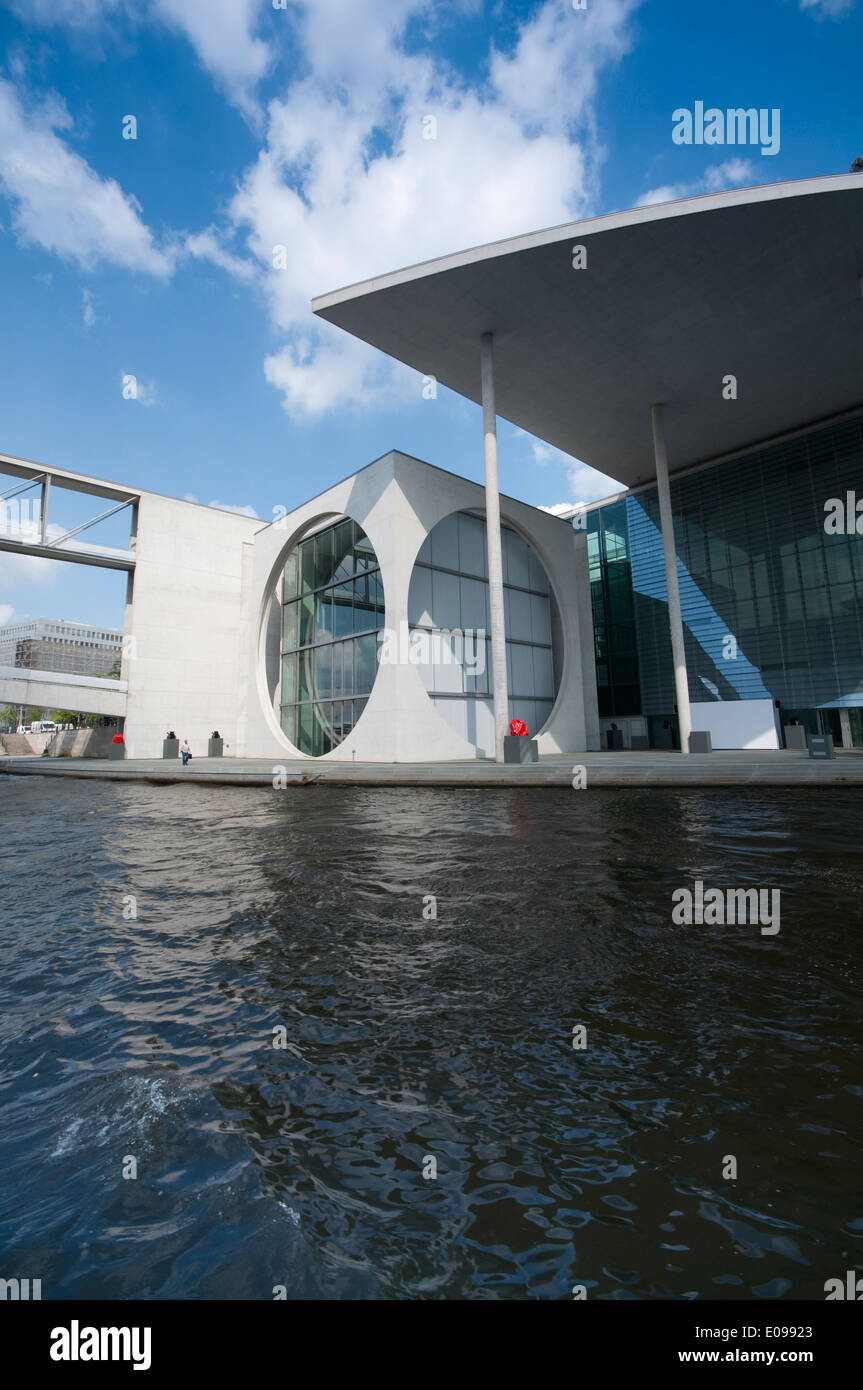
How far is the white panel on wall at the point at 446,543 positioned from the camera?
25953mm

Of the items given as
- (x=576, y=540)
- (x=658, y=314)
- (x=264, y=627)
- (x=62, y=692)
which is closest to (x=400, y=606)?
(x=264, y=627)

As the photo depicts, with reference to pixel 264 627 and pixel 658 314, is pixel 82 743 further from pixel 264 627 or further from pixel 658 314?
pixel 658 314

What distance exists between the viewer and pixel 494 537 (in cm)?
2244

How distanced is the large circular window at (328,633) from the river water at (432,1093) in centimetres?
1948

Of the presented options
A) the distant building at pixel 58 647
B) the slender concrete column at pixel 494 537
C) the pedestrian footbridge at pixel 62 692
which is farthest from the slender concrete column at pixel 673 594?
the distant building at pixel 58 647

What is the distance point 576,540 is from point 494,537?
12.1 m

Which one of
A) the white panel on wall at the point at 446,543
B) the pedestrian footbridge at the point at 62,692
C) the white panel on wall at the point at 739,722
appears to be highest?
the white panel on wall at the point at 446,543

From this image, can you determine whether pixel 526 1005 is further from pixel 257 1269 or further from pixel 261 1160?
pixel 257 1269

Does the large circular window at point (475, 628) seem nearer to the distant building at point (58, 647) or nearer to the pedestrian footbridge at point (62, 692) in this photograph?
the pedestrian footbridge at point (62, 692)

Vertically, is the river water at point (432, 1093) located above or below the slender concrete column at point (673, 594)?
below

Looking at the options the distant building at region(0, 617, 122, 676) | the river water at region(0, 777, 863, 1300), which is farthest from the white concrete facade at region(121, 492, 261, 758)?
the distant building at region(0, 617, 122, 676)

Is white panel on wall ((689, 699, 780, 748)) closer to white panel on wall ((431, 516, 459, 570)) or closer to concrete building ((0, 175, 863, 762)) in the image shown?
concrete building ((0, 175, 863, 762))

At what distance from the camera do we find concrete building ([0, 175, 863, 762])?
20266mm
